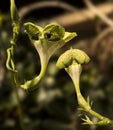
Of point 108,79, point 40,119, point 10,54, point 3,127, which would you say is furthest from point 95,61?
point 10,54

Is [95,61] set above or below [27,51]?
below

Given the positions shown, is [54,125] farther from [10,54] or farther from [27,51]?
[10,54]

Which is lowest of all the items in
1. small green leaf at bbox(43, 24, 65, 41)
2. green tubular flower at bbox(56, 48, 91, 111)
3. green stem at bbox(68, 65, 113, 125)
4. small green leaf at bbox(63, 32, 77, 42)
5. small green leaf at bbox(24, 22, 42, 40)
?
green stem at bbox(68, 65, 113, 125)

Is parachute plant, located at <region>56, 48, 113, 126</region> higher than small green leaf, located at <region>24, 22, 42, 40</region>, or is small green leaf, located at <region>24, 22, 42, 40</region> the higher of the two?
small green leaf, located at <region>24, 22, 42, 40</region>

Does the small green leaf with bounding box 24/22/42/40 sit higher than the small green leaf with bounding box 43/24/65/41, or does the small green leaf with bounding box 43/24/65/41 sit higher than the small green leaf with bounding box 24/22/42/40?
the small green leaf with bounding box 24/22/42/40

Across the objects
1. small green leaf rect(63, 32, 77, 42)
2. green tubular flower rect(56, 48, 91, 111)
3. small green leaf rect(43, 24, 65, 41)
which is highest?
small green leaf rect(43, 24, 65, 41)

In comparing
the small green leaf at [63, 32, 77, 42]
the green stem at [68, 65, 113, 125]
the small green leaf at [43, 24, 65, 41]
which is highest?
the small green leaf at [43, 24, 65, 41]

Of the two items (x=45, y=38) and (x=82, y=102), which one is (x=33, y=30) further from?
(x=82, y=102)

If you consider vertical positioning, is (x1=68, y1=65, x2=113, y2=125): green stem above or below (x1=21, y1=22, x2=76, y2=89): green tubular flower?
below
